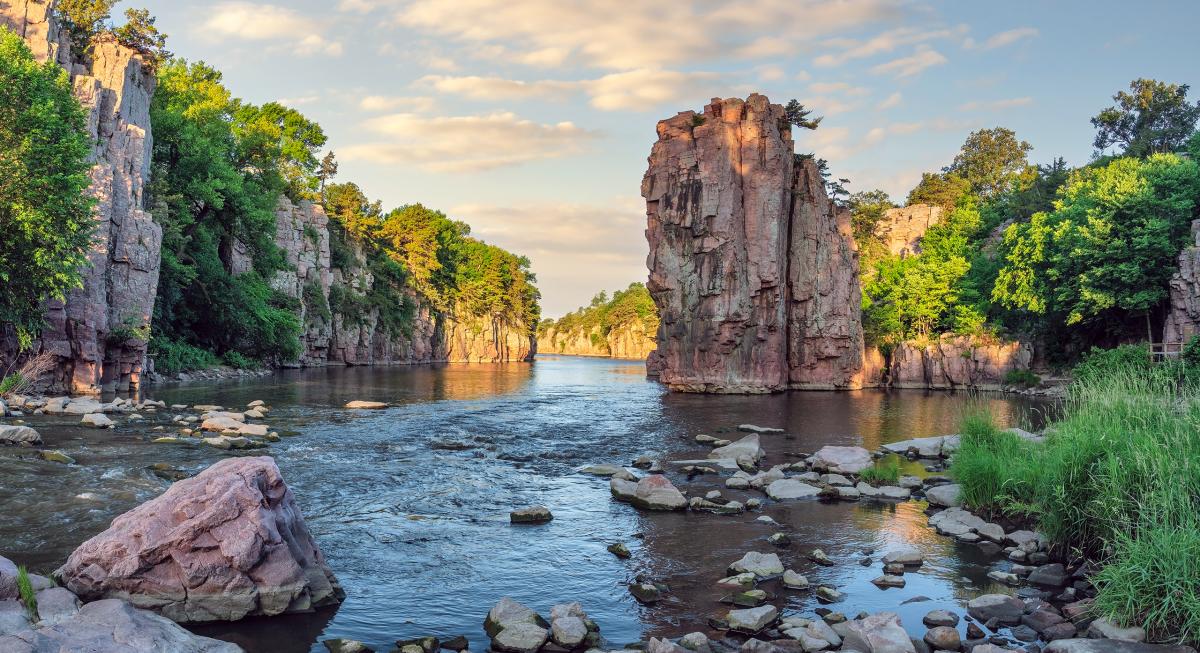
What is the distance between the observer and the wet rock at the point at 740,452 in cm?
2082

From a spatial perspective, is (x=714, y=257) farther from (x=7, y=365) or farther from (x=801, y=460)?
(x=7, y=365)

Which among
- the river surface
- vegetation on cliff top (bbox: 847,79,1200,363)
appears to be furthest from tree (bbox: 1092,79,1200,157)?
the river surface

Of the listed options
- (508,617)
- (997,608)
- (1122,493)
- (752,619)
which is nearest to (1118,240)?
(1122,493)

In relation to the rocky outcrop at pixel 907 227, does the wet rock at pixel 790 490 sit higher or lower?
lower

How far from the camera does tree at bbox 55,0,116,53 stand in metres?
39.3

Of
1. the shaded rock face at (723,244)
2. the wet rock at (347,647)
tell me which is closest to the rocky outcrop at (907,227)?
the shaded rock face at (723,244)

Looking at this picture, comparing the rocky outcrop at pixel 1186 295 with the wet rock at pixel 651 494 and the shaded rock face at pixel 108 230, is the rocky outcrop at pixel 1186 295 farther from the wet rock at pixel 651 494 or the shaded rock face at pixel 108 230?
the shaded rock face at pixel 108 230

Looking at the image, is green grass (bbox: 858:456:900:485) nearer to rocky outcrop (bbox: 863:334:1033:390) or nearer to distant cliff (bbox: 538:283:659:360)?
rocky outcrop (bbox: 863:334:1033:390)

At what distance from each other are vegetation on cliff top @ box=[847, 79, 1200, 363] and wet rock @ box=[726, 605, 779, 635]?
142 ft

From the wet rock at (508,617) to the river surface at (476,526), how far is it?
253 mm

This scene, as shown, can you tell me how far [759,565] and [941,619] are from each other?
103 inches

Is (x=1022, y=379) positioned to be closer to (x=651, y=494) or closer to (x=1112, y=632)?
(x=651, y=494)

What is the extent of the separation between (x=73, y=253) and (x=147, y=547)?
22.6 metres

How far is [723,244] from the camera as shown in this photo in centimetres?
5141
